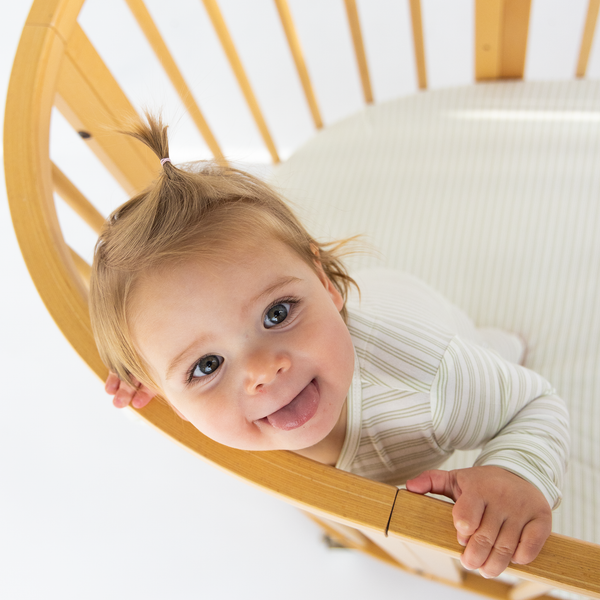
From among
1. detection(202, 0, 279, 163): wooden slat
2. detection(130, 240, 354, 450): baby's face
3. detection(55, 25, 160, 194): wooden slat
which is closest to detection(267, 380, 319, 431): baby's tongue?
detection(130, 240, 354, 450): baby's face

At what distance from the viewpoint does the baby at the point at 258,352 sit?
491 mm

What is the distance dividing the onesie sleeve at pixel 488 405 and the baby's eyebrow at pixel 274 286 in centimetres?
19

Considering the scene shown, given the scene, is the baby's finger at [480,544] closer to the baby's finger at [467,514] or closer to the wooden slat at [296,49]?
the baby's finger at [467,514]

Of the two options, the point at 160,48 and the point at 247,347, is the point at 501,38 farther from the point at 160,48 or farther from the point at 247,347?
the point at 247,347

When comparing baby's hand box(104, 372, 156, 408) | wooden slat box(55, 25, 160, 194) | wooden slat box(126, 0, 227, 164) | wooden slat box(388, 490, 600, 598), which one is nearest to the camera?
wooden slat box(388, 490, 600, 598)

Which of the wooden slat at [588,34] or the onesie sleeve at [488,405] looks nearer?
the onesie sleeve at [488,405]

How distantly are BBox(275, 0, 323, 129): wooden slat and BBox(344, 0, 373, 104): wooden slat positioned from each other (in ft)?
0.27

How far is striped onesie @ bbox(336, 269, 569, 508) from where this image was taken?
1.99 ft

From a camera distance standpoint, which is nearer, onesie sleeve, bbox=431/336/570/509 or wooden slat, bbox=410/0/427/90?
onesie sleeve, bbox=431/336/570/509

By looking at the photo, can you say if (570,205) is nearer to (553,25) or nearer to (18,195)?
(18,195)

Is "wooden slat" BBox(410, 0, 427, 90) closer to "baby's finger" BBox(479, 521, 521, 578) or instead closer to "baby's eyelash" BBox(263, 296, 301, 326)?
"baby's eyelash" BBox(263, 296, 301, 326)

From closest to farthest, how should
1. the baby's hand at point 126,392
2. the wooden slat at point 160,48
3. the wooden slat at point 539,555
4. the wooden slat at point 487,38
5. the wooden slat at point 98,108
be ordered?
the wooden slat at point 539,555
the baby's hand at point 126,392
the wooden slat at point 98,108
the wooden slat at point 160,48
the wooden slat at point 487,38

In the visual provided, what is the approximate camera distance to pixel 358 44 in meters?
1.00

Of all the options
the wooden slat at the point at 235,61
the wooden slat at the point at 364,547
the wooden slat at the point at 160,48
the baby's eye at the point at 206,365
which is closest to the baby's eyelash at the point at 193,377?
the baby's eye at the point at 206,365
